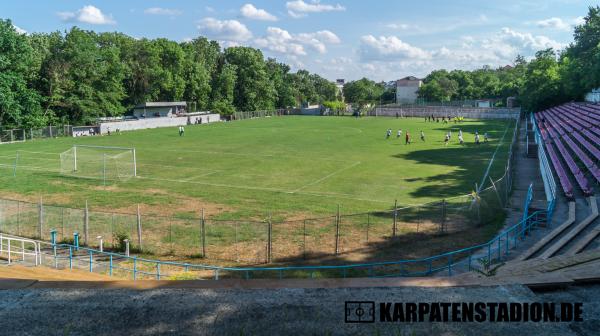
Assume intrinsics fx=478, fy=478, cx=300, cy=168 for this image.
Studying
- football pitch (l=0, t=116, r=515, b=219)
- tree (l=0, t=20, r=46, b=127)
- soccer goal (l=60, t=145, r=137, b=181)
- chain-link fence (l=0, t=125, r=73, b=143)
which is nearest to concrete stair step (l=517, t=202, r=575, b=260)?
football pitch (l=0, t=116, r=515, b=219)

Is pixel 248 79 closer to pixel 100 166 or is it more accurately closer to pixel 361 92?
pixel 361 92

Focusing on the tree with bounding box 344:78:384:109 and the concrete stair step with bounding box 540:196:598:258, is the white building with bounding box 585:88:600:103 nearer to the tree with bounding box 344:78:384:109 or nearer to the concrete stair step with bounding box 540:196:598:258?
the concrete stair step with bounding box 540:196:598:258

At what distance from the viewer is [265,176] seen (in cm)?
3447

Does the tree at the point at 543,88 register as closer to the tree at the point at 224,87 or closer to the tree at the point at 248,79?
the tree at the point at 248,79

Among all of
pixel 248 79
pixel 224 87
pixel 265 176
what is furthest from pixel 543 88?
pixel 265 176

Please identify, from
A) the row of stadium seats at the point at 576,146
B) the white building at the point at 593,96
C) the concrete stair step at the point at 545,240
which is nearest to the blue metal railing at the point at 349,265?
the concrete stair step at the point at 545,240

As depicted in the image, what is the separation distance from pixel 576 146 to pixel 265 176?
22854 mm

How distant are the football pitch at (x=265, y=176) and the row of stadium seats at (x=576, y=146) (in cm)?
438

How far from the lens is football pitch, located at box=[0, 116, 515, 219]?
86.5ft

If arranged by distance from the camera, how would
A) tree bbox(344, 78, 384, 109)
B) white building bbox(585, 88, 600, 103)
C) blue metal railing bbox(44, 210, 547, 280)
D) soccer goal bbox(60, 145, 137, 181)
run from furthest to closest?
tree bbox(344, 78, 384, 109) < white building bbox(585, 88, 600, 103) < soccer goal bbox(60, 145, 137, 181) < blue metal railing bbox(44, 210, 547, 280)

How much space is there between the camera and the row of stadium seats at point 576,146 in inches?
985

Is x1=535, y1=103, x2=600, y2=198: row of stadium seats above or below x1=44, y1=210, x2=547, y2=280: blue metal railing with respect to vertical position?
above

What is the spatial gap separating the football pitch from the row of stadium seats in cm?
438
